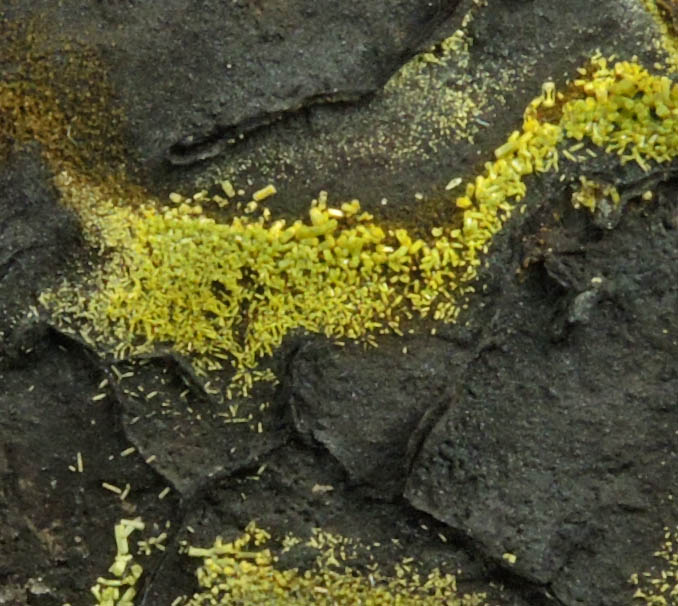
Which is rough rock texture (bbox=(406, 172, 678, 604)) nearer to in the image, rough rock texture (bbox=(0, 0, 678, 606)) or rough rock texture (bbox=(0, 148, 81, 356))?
rough rock texture (bbox=(0, 0, 678, 606))

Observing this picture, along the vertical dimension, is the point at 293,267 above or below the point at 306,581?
above

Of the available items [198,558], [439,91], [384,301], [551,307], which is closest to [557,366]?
[551,307]

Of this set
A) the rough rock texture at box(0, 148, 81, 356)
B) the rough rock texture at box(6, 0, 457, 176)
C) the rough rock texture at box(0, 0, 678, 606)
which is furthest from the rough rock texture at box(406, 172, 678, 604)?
the rough rock texture at box(0, 148, 81, 356)

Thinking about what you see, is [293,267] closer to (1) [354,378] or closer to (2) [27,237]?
(1) [354,378]

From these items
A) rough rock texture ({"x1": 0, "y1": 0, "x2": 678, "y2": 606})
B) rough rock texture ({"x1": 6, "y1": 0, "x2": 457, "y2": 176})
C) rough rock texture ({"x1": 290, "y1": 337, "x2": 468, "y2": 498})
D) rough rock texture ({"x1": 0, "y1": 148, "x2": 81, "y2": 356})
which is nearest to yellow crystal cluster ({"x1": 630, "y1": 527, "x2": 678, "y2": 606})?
rough rock texture ({"x1": 0, "y1": 0, "x2": 678, "y2": 606})

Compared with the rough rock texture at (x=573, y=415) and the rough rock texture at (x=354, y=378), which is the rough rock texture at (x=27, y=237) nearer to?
the rough rock texture at (x=354, y=378)

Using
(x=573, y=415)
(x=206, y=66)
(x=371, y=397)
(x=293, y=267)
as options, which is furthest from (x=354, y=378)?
(x=206, y=66)

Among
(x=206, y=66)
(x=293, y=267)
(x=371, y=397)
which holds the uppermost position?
(x=206, y=66)

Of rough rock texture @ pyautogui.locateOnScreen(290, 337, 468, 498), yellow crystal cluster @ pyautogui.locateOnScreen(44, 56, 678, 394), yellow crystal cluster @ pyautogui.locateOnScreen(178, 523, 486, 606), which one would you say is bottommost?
yellow crystal cluster @ pyautogui.locateOnScreen(178, 523, 486, 606)

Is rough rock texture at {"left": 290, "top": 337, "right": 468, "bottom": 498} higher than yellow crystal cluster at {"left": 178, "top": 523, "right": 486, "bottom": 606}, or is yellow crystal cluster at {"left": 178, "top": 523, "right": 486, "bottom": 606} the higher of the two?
rough rock texture at {"left": 290, "top": 337, "right": 468, "bottom": 498}
